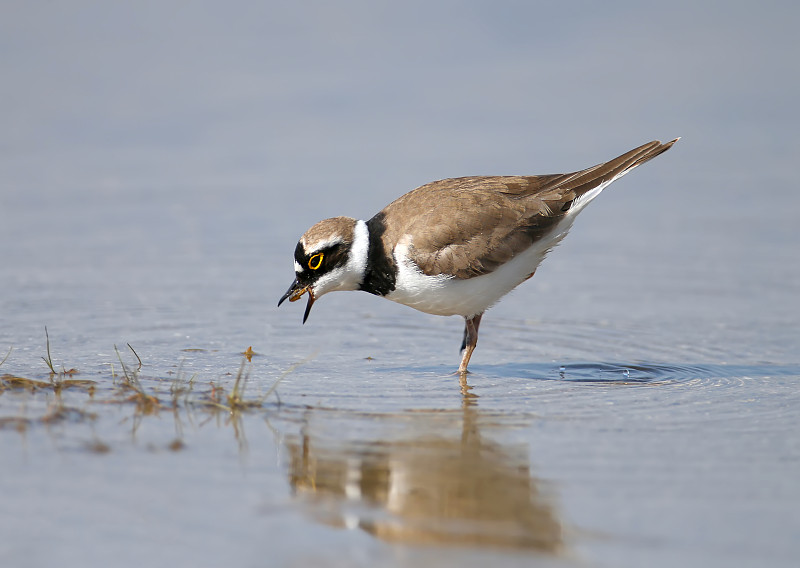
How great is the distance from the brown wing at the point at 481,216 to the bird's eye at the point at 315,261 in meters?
0.60

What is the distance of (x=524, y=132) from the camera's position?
45.6ft

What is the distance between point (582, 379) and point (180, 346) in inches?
130

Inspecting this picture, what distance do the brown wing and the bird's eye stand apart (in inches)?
23.7

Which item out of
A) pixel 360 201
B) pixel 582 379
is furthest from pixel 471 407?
pixel 360 201

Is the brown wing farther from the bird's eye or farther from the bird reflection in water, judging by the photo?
the bird reflection in water

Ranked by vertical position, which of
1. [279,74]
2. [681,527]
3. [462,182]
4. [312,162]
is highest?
[279,74]

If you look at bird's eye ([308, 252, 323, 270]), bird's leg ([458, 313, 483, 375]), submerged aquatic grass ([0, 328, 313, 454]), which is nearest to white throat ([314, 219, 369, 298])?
bird's eye ([308, 252, 323, 270])

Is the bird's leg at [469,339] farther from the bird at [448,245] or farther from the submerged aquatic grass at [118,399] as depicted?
the submerged aquatic grass at [118,399]

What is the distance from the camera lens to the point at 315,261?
25.8 feet

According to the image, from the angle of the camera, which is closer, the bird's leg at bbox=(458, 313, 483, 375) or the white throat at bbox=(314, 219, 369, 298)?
the white throat at bbox=(314, 219, 369, 298)

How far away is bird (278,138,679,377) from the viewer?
7.93 metres

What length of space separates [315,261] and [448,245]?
3.55 ft

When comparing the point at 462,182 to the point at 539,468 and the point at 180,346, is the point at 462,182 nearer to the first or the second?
the point at 180,346

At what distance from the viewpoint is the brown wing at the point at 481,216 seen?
7977mm
